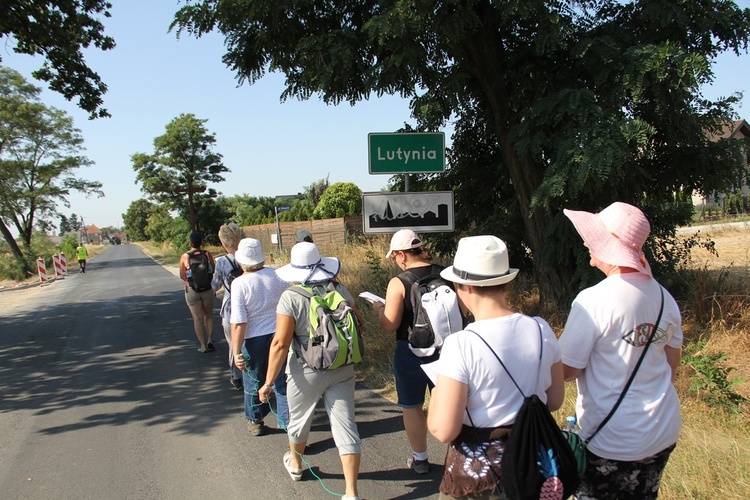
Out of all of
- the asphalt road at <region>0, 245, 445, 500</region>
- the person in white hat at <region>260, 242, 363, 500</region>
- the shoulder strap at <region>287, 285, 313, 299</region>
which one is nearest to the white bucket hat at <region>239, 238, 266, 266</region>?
the person in white hat at <region>260, 242, 363, 500</region>

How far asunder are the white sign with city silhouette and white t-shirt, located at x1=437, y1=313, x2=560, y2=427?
3932 mm

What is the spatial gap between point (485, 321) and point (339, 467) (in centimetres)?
253

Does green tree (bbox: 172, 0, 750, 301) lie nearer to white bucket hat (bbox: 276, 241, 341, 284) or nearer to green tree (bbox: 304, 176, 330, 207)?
white bucket hat (bbox: 276, 241, 341, 284)

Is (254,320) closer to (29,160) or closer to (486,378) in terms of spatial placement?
(486,378)

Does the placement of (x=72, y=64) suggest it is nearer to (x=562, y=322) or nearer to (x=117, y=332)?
(x=117, y=332)

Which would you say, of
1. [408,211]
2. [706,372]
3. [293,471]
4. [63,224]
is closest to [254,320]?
[293,471]

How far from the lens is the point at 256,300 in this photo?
4715 millimetres

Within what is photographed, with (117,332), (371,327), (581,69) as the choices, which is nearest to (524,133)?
(581,69)

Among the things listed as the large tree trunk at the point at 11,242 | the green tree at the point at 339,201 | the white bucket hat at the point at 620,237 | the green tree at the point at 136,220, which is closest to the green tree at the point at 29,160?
the large tree trunk at the point at 11,242

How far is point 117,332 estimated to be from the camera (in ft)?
32.8

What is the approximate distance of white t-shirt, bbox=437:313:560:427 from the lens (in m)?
2.08

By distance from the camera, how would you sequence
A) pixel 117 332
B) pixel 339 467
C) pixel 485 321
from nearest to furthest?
pixel 485 321, pixel 339 467, pixel 117 332

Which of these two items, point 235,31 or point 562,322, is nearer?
point 562,322

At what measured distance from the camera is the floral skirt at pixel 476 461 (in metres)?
2.12
